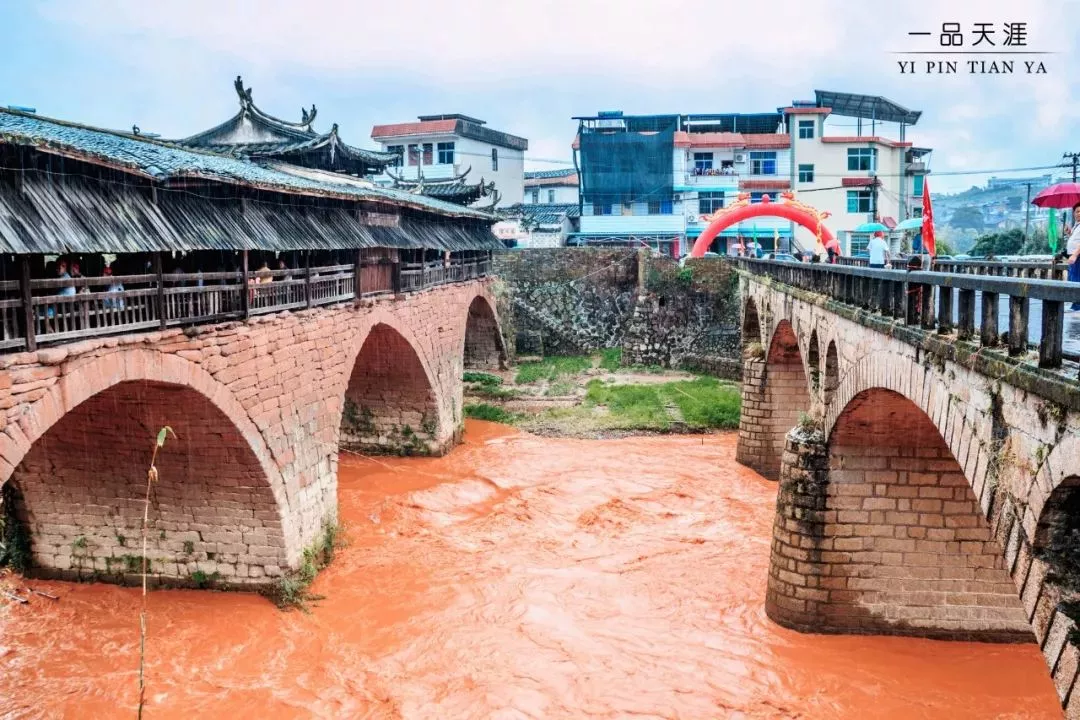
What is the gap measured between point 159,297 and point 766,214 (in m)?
29.3

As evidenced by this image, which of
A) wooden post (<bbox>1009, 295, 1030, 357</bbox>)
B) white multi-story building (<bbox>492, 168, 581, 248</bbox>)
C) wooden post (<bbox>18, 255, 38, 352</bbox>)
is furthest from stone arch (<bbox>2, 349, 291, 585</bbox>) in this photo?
white multi-story building (<bbox>492, 168, 581, 248</bbox>)

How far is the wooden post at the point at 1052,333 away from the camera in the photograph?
6602mm

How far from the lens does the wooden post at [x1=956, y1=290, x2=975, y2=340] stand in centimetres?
865

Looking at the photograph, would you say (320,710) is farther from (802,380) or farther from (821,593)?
(802,380)

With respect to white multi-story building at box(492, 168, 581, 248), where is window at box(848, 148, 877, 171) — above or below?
above

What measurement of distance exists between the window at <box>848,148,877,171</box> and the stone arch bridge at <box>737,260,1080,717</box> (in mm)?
29603

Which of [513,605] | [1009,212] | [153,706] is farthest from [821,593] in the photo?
[1009,212]

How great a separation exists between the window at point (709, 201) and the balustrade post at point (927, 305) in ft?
125

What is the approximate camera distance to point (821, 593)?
45.5 feet

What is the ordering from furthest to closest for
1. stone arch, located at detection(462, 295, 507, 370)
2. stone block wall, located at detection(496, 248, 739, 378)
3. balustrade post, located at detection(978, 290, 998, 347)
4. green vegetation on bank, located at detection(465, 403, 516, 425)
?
stone block wall, located at detection(496, 248, 739, 378) → stone arch, located at detection(462, 295, 507, 370) → green vegetation on bank, located at detection(465, 403, 516, 425) → balustrade post, located at detection(978, 290, 998, 347)

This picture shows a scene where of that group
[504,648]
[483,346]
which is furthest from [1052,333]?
[483,346]

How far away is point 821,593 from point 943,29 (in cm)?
998

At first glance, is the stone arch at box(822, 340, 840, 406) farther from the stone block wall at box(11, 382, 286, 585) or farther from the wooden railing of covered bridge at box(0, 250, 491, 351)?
the stone block wall at box(11, 382, 286, 585)

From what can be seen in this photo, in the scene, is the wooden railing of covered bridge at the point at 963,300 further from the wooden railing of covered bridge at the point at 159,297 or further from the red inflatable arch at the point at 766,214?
the red inflatable arch at the point at 766,214
